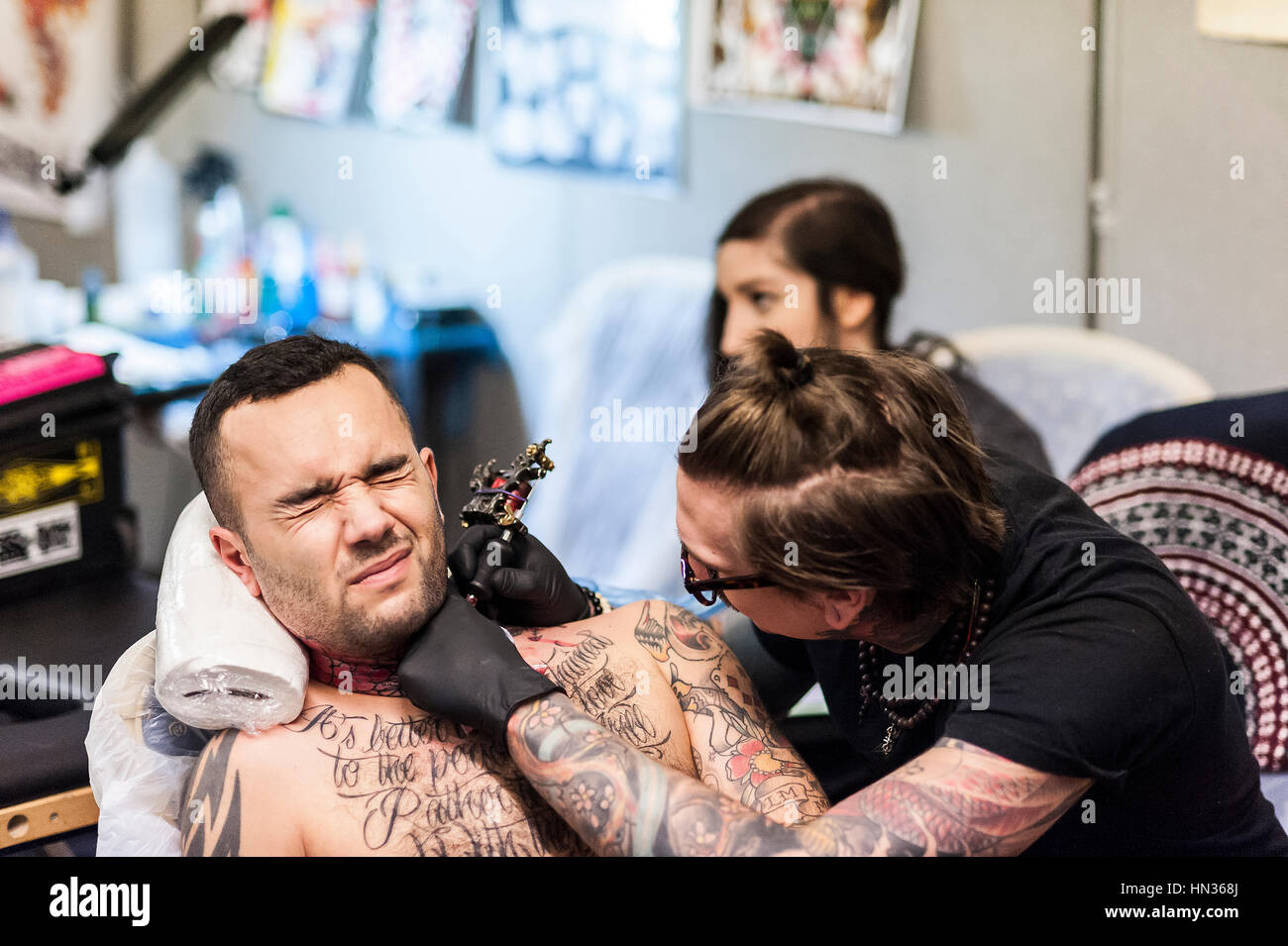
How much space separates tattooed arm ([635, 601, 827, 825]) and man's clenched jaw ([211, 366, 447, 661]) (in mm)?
367

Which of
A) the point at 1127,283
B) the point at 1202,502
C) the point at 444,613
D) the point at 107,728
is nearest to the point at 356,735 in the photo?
the point at 444,613

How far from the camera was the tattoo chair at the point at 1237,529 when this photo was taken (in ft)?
6.13

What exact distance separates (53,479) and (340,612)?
2.34 feet

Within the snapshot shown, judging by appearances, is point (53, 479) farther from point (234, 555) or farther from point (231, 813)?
point (231, 813)

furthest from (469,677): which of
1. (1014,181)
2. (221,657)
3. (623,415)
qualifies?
(1014,181)

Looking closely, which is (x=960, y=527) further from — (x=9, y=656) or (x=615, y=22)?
(x=615, y=22)

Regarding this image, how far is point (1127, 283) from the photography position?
3158mm

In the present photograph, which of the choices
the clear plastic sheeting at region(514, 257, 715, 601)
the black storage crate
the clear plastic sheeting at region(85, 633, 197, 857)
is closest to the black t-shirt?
the clear plastic sheeting at region(85, 633, 197, 857)

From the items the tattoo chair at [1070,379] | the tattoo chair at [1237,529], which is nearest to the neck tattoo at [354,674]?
the tattoo chair at [1237,529]

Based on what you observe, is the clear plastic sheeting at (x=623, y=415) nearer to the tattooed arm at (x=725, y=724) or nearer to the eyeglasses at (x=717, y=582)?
the tattooed arm at (x=725, y=724)

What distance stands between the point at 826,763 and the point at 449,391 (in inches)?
96.4

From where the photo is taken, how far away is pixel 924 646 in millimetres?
1454

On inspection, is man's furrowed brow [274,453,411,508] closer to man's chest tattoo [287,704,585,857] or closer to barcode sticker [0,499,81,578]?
man's chest tattoo [287,704,585,857]

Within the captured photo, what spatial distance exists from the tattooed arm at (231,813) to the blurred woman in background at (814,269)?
4.98ft
